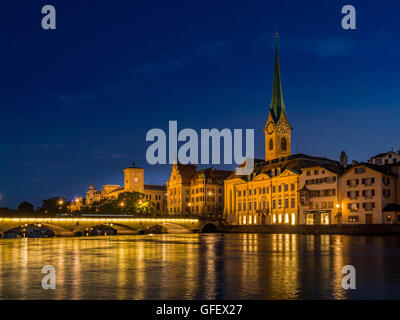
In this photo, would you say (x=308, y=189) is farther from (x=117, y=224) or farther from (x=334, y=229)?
(x=117, y=224)

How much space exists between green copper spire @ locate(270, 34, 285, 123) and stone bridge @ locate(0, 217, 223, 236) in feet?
154

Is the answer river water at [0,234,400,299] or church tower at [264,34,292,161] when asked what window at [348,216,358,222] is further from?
river water at [0,234,400,299]

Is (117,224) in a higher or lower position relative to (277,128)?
lower

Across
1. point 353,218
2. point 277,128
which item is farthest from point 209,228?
point 353,218

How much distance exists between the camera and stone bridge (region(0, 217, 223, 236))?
349 ft

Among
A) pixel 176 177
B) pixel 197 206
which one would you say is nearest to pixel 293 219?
Result: pixel 197 206

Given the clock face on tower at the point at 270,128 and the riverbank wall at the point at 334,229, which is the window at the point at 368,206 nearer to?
the riverbank wall at the point at 334,229

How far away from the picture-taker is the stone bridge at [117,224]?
349ft

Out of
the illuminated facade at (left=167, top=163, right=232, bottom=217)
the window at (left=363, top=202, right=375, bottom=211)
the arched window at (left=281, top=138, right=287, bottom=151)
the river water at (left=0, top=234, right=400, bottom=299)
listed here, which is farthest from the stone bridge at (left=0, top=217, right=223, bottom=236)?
the river water at (left=0, top=234, right=400, bottom=299)

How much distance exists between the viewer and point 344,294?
19.1 m

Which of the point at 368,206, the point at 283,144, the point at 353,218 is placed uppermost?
the point at 283,144

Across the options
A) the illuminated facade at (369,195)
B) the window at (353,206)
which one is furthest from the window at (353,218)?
the window at (353,206)

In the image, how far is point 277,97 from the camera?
169 meters

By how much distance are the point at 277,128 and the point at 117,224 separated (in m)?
65.9
